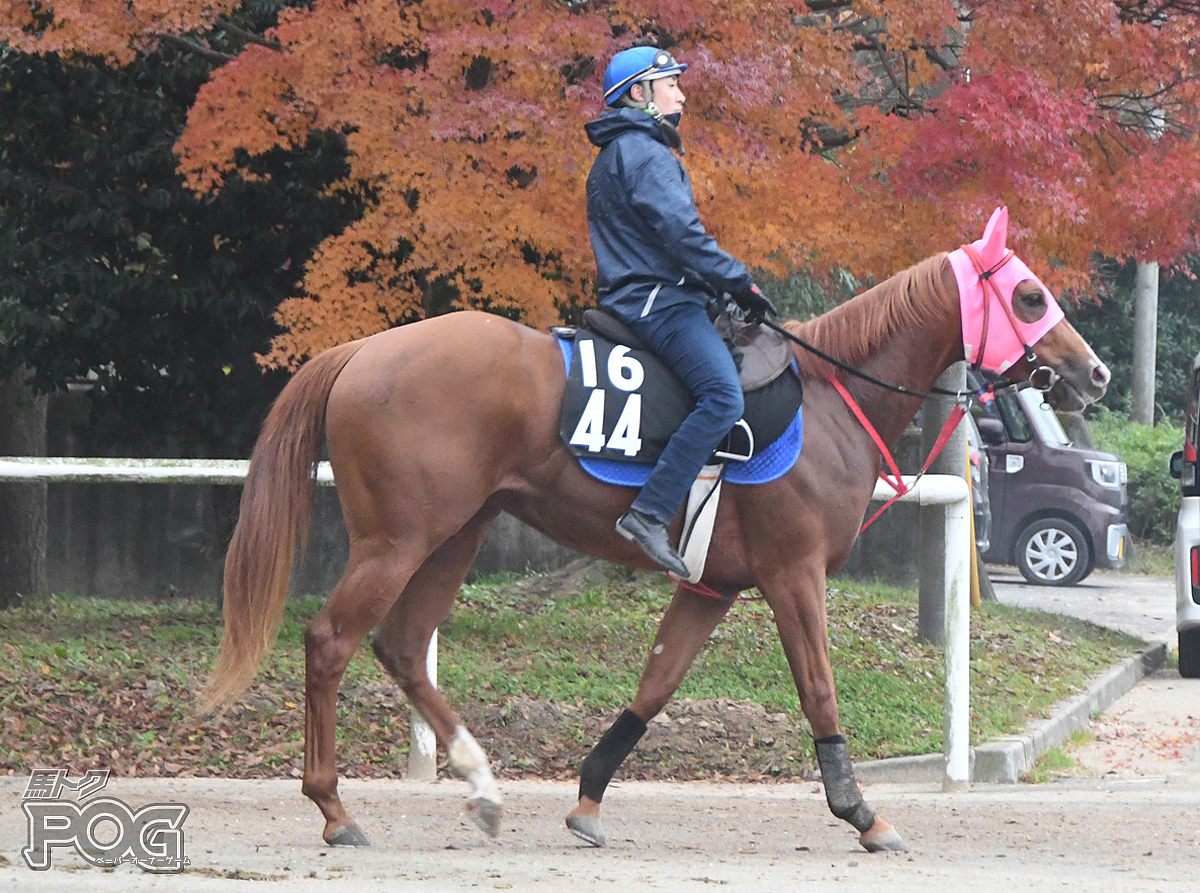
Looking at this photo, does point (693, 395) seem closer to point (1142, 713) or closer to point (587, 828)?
point (587, 828)

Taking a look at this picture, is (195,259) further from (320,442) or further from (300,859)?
(300,859)

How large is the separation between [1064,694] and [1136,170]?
3.26 m

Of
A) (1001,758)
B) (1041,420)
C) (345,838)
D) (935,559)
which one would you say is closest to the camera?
(345,838)

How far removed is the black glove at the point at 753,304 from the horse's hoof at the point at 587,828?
6.37ft

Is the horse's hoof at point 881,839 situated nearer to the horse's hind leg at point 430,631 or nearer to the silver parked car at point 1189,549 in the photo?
the horse's hind leg at point 430,631

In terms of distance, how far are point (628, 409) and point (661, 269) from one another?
52 centimetres

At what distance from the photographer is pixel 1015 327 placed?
5809mm

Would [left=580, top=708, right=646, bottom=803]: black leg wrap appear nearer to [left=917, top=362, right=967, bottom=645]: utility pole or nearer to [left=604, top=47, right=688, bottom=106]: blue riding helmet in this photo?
[left=604, top=47, right=688, bottom=106]: blue riding helmet

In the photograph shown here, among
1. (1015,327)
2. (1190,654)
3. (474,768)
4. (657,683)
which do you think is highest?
(1015,327)

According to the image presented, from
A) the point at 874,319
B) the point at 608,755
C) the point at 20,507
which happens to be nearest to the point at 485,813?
the point at 608,755

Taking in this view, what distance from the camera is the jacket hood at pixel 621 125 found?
5574 mm

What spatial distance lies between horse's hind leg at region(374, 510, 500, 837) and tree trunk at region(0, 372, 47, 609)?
723 centimetres

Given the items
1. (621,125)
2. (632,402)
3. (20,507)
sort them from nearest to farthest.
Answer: (632,402)
(621,125)
(20,507)

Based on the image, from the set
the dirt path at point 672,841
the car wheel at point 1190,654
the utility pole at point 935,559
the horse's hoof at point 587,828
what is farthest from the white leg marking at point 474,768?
the car wheel at point 1190,654
